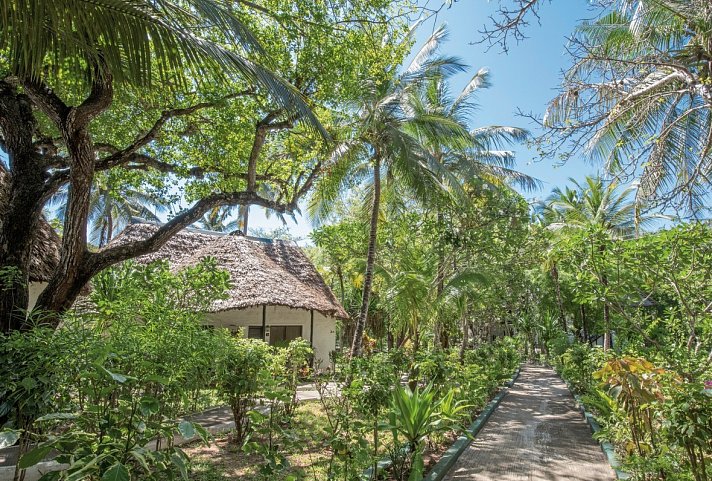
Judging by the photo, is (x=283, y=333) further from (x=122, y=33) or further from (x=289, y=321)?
(x=122, y=33)

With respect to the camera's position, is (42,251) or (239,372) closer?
(239,372)

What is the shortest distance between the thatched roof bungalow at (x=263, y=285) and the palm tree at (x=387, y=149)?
3320 millimetres

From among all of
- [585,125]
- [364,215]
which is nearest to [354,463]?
[585,125]

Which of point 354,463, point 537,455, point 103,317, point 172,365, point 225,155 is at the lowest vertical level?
point 537,455

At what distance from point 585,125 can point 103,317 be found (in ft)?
17.9

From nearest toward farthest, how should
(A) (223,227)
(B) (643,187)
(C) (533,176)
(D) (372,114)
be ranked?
(B) (643,187), (D) (372,114), (C) (533,176), (A) (223,227)

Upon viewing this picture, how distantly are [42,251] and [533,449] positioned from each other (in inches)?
365

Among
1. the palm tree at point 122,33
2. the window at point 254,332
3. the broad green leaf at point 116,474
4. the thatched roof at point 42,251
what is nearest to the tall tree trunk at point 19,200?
the thatched roof at point 42,251

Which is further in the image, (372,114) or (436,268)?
(436,268)

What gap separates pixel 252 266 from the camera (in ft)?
43.8

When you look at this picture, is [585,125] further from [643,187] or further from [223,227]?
[223,227]

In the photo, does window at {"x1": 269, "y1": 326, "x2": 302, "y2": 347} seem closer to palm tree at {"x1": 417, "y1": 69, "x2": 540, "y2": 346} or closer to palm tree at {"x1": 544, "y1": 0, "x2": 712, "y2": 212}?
palm tree at {"x1": 417, "y1": 69, "x2": 540, "y2": 346}

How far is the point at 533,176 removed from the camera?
54.8 ft

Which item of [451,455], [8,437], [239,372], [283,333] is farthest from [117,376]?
[283,333]
